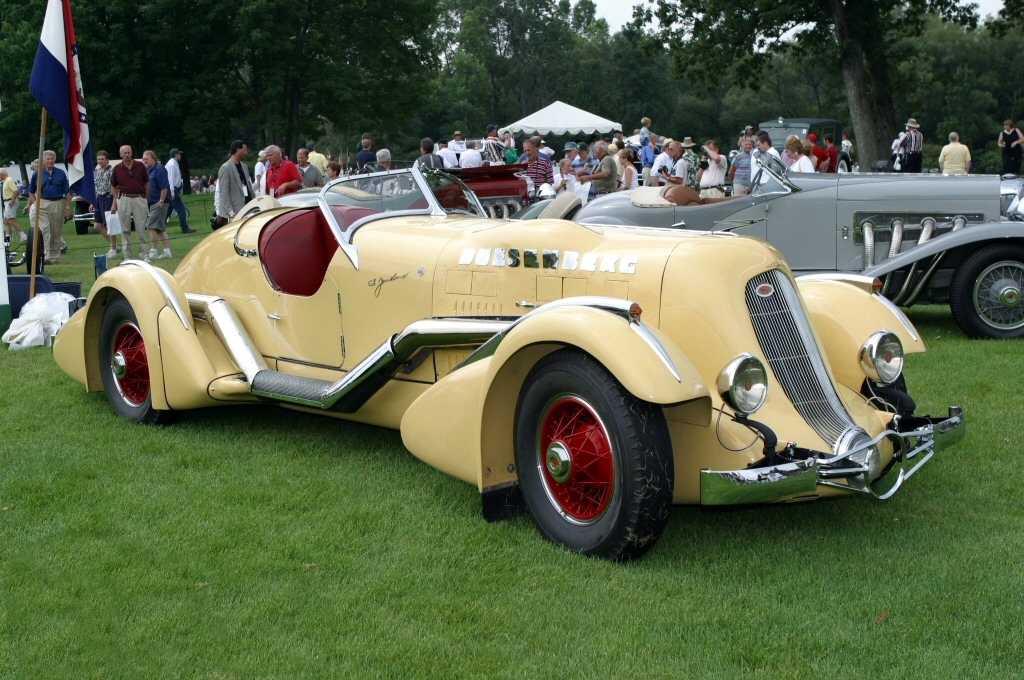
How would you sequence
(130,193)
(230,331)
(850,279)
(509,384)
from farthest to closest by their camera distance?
1. (130,193)
2. (230,331)
3. (850,279)
4. (509,384)

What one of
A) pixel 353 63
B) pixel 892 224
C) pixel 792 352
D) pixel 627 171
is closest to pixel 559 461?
pixel 792 352

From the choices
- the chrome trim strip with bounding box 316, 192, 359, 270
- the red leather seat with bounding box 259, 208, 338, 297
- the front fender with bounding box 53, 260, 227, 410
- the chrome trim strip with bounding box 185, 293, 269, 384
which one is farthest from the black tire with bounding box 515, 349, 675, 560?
the front fender with bounding box 53, 260, 227, 410

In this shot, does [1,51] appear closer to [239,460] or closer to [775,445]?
[239,460]

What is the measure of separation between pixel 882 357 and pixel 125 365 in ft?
14.9

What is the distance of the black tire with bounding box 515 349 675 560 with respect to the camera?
3816mm

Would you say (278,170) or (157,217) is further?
(157,217)

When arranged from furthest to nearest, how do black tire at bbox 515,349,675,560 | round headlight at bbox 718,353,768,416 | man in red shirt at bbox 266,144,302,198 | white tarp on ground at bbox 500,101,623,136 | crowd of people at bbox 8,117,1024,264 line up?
1. white tarp on ground at bbox 500,101,623,136
2. crowd of people at bbox 8,117,1024,264
3. man in red shirt at bbox 266,144,302,198
4. round headlight at bbox 718,353,768,416
5. black tire at bbox 515,349,675,560

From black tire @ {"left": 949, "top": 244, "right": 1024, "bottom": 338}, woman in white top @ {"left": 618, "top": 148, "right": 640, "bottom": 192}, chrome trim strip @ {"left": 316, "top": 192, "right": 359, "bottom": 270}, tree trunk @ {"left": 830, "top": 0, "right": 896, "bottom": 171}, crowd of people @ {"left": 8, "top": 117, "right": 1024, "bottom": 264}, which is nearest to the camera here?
chrome trim strip @ {"left": 316, "top": 192, "right": 359, "bottom": 270}

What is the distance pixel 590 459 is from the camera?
4.06 meters

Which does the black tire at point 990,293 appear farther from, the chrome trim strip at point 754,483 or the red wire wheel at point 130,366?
the red wire wheel at point 130,366

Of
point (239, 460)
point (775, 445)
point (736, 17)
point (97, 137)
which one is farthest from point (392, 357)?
point (97, 137)

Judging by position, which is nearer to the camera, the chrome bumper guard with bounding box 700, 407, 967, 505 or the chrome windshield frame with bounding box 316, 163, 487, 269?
the chrome bumper guard with bounding box 700, 407, 967, 505

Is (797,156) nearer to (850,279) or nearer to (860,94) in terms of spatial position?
(850,279)

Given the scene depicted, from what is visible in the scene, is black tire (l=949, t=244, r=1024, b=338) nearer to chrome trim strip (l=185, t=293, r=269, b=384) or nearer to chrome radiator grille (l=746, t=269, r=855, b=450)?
chrome radiator grille (l=746, t=269, r=855, b=450)
